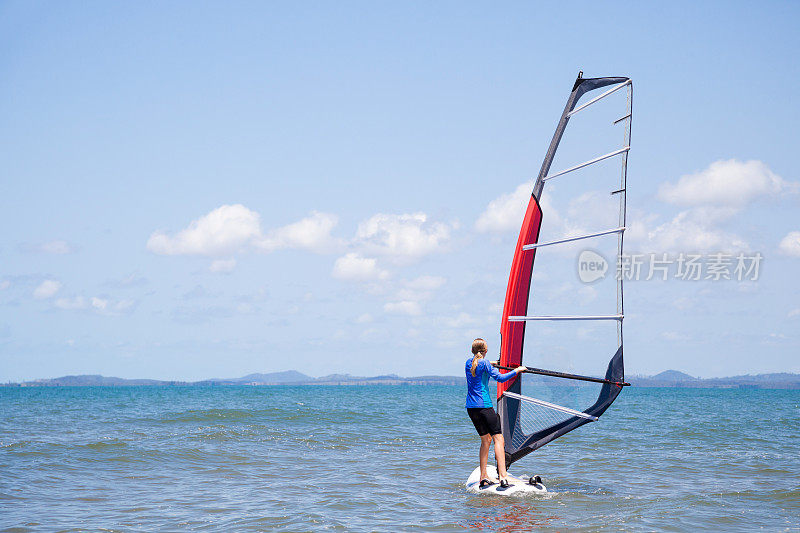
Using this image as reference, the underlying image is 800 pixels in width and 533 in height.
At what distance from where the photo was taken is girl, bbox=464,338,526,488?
696 cm

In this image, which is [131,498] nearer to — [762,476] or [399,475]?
[399,475]

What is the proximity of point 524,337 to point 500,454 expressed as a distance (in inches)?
48.6

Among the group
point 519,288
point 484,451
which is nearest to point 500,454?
point 484,451

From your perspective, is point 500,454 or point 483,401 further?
point 500,454

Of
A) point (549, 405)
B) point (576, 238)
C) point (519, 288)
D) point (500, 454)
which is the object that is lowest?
point (500, 454)

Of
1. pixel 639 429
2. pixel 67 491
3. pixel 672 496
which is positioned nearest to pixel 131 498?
pixel 67 491

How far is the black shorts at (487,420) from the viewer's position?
23.2 ft

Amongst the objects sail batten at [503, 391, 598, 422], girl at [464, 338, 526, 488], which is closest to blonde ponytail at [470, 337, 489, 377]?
girl at [464, 338, 526, 488]

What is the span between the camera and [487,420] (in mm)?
7074

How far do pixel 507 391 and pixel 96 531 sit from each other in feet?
13.7

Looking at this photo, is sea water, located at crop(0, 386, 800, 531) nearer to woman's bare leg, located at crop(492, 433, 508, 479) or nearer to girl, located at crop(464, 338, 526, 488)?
woman's bare leg, located at crop(492, 433, 508, 479)

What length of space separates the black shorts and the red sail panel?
0.51 m

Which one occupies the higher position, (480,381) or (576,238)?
(576,238)

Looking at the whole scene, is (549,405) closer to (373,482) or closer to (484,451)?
(484,451)
